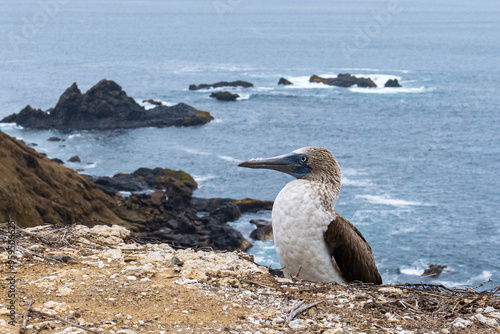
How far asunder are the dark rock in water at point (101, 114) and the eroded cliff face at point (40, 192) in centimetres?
4052

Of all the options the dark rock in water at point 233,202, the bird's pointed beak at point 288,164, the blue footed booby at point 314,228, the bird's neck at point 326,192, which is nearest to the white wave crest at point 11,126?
the dark rock in water at point 233,202

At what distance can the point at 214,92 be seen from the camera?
95500 millimetres

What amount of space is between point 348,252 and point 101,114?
238 feet

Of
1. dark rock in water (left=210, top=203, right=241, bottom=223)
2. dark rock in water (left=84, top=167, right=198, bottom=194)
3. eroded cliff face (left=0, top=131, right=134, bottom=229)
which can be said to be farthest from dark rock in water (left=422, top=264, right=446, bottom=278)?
dark rock in water (left=84, top=167, right=198, bottom=194)

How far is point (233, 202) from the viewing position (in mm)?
47281

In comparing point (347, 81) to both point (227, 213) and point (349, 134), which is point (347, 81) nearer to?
point (349, 134)

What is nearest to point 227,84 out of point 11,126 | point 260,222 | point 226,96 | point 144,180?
point 226,96

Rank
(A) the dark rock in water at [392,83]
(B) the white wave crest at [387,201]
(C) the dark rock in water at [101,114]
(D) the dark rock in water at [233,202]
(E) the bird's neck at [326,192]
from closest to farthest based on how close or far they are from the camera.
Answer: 1. (E) the bird's neck at [326,192]
2. (D) the dark rock in water at [233,202]
3. (B) the white wave crest at [387,201]
4. (C) the dark rock in water at [101,114]
5. (A) the dark rock in water at [392,83]

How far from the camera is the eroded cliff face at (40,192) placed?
24266 millimetres

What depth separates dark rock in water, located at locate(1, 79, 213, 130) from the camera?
74.8 meters

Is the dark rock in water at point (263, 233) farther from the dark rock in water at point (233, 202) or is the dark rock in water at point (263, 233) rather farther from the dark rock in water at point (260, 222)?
the dark rock in water at point (233, 202)

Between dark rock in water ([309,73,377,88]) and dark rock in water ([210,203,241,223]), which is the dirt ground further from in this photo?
dark rock in water ([309,73,377,88])

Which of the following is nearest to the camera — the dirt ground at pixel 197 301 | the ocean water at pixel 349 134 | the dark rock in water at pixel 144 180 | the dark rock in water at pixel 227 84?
the dirt ground at pixel 197 301

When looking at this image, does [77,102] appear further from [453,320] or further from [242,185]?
[453,320]
